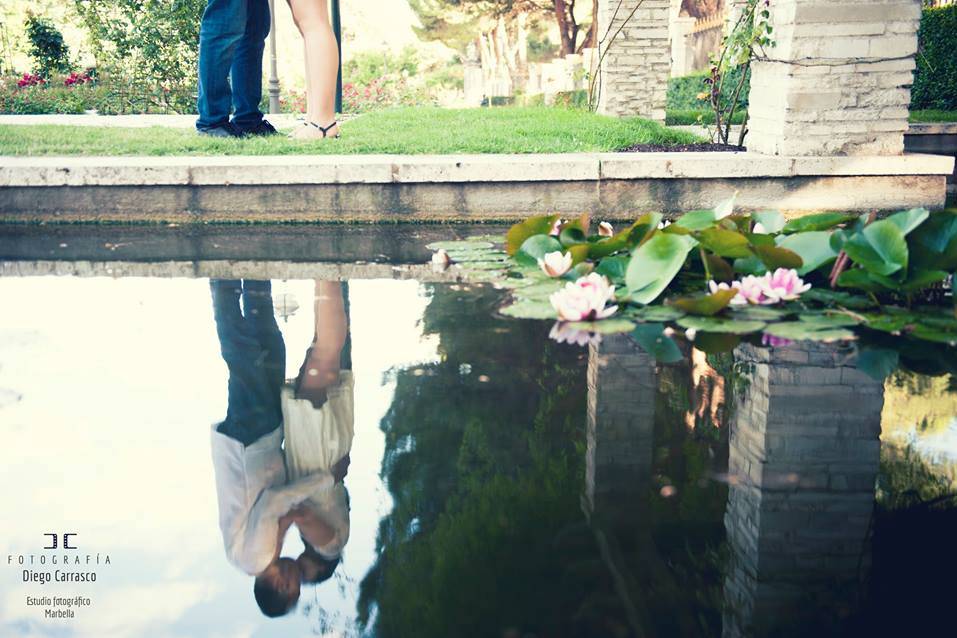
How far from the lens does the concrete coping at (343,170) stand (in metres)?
5.35

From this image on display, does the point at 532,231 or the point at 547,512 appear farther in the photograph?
the point at 532,231

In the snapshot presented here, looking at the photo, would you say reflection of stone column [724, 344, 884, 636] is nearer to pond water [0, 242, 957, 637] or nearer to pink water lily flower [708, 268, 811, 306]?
pond water [0, 242, 957, 637]

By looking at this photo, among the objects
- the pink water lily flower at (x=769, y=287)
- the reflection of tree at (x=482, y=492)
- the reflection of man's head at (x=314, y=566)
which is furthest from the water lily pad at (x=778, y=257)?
the reflection of man's head at (x=314, y=566)

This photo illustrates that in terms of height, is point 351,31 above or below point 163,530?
above

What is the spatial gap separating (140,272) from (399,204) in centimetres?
160

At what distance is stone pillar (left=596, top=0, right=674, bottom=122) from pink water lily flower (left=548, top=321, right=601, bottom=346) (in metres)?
8.26

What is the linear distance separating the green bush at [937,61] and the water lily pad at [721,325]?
10.4m

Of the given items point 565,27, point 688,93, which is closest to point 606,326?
point 688,93

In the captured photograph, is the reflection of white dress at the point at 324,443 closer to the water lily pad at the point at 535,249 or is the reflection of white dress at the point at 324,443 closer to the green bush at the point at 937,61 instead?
the water lily pad at the point at 535,249

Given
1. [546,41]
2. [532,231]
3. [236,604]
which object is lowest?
[236,604]

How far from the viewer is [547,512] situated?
6.15 feet

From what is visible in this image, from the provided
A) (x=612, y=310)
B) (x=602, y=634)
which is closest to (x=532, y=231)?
(x=612, y=310)

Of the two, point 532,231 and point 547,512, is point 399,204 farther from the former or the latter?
point 547,512

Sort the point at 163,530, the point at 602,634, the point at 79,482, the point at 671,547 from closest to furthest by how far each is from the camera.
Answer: the point at 602,634, the point at 671,547, the point at 163,530, the point at 79,482
